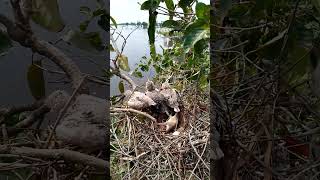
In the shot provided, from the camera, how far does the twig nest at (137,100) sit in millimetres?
1345

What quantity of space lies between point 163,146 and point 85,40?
28.2 inches

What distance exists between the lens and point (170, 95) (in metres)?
1.45

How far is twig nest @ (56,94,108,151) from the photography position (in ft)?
2.58

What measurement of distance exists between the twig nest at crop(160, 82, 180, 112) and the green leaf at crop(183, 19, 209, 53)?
1.97ft

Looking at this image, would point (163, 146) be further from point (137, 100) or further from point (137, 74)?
point (137, 74)

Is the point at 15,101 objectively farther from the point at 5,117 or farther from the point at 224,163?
the point at 224,163

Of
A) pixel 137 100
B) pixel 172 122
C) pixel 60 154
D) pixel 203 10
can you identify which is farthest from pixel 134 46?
Answer: pixel 60 154

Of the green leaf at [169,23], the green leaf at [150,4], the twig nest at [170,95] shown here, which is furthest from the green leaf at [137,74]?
the green leaf at [150,4]

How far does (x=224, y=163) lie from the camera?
92 cm

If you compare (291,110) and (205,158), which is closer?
(291,110)

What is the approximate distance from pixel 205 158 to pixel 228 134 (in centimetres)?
60

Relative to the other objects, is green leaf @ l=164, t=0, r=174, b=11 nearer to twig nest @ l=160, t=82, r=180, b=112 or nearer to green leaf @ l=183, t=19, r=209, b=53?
green leaf @ l=183, t=19, r=209, b=53

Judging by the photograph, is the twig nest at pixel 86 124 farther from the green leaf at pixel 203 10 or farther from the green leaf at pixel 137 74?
the green leaf at pixel 137 74

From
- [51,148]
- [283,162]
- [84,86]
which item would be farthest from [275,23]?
[51,148]
